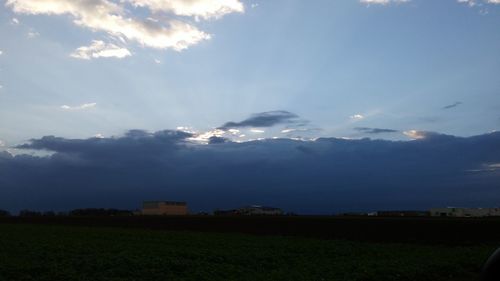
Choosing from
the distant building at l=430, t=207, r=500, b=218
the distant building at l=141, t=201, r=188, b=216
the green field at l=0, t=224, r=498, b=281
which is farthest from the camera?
the distant building at l=141, t=201, r=188, b=216

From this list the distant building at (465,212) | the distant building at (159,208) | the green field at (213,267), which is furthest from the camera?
the distant building at (159,208)

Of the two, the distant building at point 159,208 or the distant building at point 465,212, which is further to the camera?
the distant building at point 159,208

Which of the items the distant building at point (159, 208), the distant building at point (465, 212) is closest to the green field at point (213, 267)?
the distant building at point (465, 212)

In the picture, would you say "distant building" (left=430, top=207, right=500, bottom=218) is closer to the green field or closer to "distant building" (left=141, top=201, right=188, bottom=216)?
"distant building" (left=141, top=201, right=188, bottom=216)

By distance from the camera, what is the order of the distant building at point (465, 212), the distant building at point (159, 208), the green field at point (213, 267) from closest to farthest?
the green field at point (213, 267), the distant building at point (465, 212), the distant building at point (159, 208)

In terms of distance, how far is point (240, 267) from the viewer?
68.7ft

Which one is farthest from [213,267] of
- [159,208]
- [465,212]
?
[159,208]

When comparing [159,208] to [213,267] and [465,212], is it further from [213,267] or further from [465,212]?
[213,267]

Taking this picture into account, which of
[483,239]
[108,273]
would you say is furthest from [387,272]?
[483,239]

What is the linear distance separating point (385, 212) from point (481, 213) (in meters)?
25.2

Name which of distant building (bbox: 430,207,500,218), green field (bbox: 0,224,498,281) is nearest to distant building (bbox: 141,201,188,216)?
distant building (bbox: 430,207,500,218)

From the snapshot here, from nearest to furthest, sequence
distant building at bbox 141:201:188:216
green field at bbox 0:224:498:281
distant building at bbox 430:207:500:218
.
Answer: green field at bbox 0:224:498:281
distant building at bbox 430:207:500:218
distant building at bbox 141:201:188:216

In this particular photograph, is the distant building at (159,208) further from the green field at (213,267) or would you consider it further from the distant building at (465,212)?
the green field at (213,267)

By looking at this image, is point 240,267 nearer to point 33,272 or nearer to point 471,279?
point 33,272
